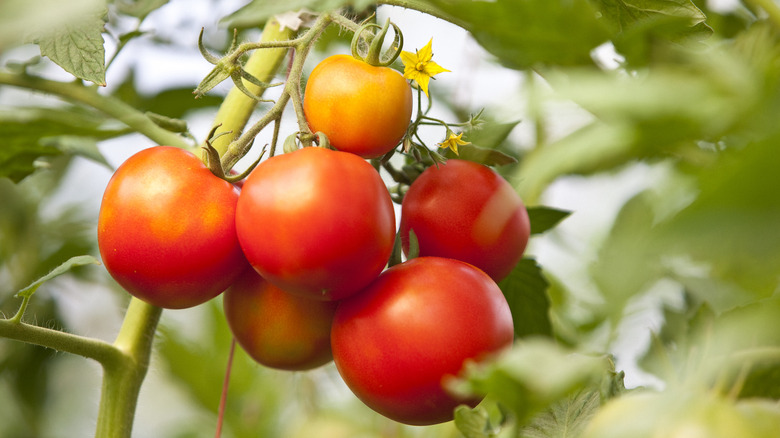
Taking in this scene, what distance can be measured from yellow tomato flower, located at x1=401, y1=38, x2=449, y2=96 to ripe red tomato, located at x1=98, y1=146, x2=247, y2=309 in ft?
0.39

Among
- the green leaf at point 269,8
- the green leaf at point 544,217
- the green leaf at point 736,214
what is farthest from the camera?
the green leaf at point 544,217

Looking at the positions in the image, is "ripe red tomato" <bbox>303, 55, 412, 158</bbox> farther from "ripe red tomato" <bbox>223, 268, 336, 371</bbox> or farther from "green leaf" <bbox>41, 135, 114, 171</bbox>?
"green leaf" <bbox>41, 135, 114, 171</bbox>

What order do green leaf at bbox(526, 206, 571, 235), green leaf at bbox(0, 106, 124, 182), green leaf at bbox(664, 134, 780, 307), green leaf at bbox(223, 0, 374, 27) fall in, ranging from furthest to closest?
1. green leaf at bbox(526, 206, 571, 235)
2. green leaf at bbox(0, 106, 124, 182)
3. green leaf at bbox(223, 0, 374, 27)
4. green leaf at bbox(664, 134, 780, 307)

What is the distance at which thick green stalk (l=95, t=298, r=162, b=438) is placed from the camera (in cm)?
45

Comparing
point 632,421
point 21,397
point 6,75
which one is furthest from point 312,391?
point 632,421

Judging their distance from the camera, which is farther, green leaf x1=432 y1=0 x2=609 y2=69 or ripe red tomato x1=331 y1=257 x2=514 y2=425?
ripe red tomato x1=331 y1=257 x2=514 y2=425

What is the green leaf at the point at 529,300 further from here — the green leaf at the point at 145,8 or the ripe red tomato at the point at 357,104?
the green leaf at the point at 145,8

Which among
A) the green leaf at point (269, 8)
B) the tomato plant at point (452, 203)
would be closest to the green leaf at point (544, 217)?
the tomato plant at point (452, 203)

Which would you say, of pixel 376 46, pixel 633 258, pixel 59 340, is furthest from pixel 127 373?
pixel 633 258

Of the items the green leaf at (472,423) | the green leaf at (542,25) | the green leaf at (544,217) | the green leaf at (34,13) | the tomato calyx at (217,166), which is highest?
the green leaf at (542,25)

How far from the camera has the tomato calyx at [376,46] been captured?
1.17 feet

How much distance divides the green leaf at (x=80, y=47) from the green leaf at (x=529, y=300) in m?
0.31

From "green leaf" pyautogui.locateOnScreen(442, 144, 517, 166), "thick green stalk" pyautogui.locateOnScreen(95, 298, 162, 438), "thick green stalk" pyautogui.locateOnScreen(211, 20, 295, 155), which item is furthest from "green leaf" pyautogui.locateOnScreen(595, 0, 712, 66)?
"thick green stalk" pyautogui.locateOnScreen(95, 298, 162, 438)

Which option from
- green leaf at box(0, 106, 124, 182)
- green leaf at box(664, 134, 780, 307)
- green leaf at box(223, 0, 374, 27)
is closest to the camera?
green leaf at box(664, 134, 780, 307)
